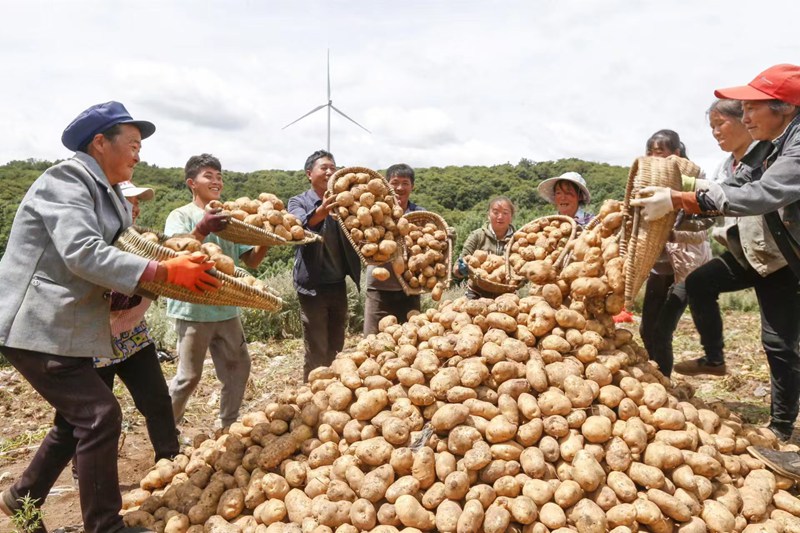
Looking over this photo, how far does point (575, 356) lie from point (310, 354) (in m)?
2.28

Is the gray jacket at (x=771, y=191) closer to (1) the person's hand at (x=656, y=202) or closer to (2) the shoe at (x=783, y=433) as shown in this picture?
(1) the person's hand at (x=656, y=202)

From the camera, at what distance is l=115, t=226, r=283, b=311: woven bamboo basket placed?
2.53m

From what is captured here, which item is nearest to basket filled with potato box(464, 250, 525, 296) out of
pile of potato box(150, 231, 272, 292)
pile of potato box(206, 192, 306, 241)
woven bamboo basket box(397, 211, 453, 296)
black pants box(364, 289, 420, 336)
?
A: woven bamboo basket box(397, 211, 453, 296)

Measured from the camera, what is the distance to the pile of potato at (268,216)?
3.74 meters

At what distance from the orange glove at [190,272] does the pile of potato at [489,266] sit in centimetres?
265

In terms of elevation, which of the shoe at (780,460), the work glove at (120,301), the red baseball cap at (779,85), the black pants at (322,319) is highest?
the red baseball cap at (779,85)

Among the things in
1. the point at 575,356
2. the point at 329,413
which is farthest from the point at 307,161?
the point at 575,356

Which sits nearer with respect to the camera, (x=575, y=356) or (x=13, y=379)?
(x=575, y=356)

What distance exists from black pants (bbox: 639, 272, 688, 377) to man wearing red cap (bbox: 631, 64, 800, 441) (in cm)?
13

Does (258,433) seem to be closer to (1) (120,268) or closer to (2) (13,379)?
(1) (120,268)

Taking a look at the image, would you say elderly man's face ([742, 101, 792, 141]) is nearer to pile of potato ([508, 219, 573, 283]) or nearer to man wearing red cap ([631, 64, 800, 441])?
man wearing red cap ([631, 64, 800, 441])

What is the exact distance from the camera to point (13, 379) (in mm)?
6141

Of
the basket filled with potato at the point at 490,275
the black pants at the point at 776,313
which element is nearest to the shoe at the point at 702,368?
the black pants at the point at 776,313

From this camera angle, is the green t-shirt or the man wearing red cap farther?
the green t-shirt
